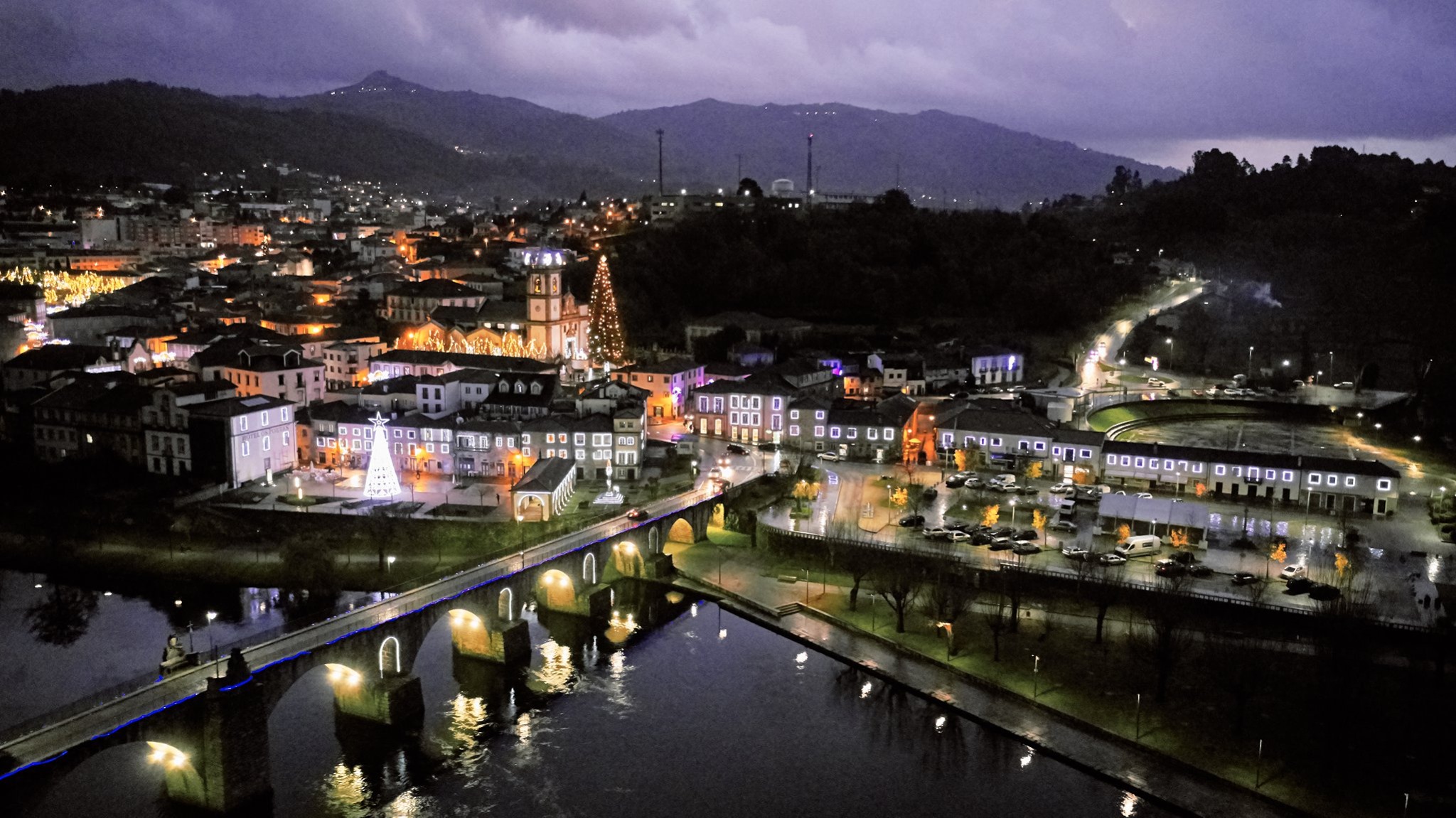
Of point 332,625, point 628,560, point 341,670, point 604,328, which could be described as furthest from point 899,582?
point 604,328

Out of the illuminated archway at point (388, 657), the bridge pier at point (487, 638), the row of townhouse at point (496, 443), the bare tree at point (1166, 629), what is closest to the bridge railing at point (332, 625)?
the illuminated archway at point (388, 657)

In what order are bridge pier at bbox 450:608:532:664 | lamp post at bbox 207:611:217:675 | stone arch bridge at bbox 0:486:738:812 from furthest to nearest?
lamp post at bbox 207:611:217:675, bridge pier at bbox 450:608:532:664, stone arch bridge at bbox 0:486:738:812

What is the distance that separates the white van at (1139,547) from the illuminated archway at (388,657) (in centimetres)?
1523

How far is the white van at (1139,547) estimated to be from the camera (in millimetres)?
23500

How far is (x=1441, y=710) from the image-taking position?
17.4 meters

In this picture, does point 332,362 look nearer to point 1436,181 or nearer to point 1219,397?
point 1219,397

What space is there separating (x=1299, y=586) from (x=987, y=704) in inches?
316

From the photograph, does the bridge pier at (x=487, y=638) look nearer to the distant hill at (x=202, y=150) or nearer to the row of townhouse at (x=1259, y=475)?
the row of townhouse at (x=1259, y=475)

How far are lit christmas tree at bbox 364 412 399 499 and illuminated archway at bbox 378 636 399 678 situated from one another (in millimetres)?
10602

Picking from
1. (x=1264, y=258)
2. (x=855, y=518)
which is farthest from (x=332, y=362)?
(x=1264, y=258)

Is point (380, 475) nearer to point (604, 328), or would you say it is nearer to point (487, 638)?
point (487, 638)

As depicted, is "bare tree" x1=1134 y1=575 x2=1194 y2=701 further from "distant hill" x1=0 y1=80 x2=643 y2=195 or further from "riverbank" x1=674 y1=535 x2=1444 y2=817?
"distant hill" x1=0 y1=80 x2=643 y2=195

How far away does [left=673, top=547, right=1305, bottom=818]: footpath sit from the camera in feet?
50.0

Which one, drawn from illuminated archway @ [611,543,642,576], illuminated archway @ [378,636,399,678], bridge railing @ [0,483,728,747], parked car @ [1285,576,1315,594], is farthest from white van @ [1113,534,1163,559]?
illuminated archway @ [378,636,399,678]
